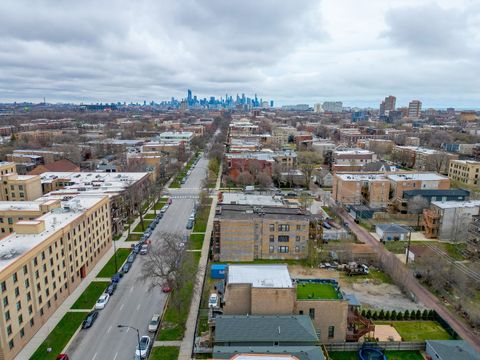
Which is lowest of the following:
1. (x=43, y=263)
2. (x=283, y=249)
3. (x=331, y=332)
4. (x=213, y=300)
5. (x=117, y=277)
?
(x=117, y=277)

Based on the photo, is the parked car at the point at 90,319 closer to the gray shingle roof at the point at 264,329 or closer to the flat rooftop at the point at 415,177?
the gray shingle roof at the point at 264,329

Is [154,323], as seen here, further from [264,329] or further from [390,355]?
[390,355]

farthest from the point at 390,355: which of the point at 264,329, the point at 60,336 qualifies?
the point at 60,336

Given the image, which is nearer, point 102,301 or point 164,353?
point 164,353

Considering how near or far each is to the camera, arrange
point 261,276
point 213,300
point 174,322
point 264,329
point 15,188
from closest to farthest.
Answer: point 264,329, point 261,276, point 174,322, point 213,300, point 15,188

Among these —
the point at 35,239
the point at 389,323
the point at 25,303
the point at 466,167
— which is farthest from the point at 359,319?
the point at 466,167

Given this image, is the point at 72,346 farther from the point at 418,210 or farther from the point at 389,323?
the point at 418,210
